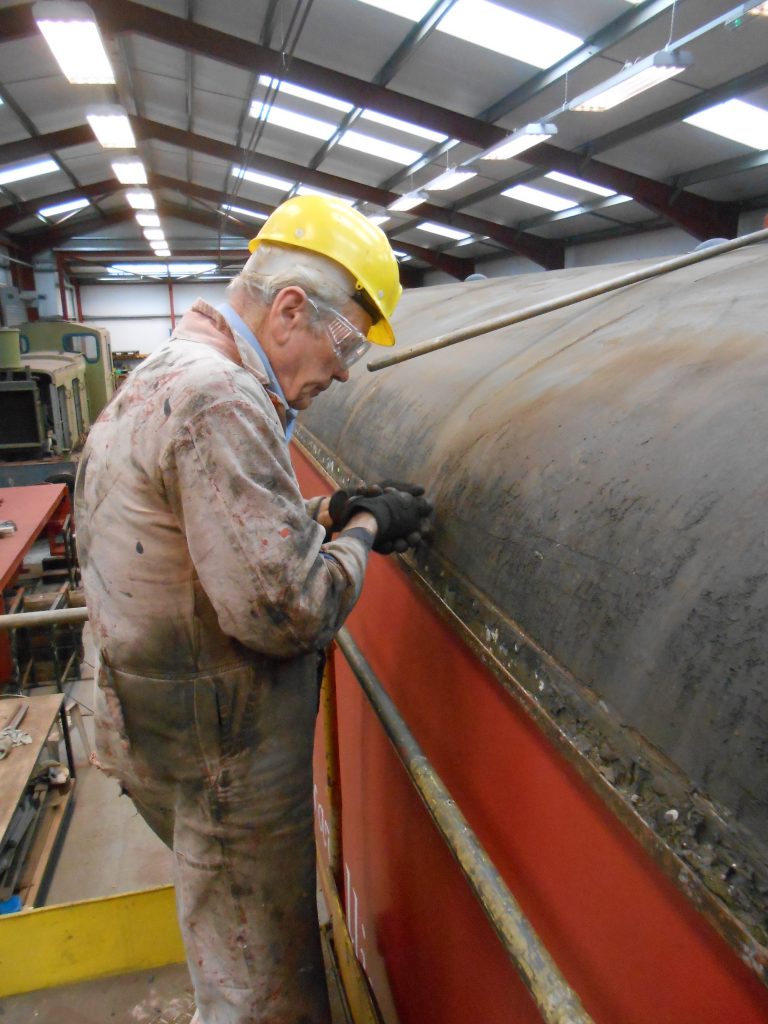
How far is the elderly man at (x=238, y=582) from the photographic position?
3.71 feet

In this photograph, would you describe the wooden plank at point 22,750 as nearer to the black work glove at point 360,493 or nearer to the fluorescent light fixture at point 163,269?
the black work glove at point 360,493

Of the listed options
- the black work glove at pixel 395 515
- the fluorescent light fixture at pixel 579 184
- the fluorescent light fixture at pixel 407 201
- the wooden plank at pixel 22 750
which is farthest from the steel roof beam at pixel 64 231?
the black work glove at pixel 395 515

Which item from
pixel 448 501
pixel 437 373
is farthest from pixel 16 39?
pixel 448 501

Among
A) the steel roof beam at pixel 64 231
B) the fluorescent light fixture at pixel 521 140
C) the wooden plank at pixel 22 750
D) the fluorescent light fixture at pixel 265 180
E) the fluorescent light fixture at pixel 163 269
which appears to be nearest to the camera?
the wooden plank at pixel 22 750

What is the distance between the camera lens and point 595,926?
83 cm

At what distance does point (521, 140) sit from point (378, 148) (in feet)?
12.7

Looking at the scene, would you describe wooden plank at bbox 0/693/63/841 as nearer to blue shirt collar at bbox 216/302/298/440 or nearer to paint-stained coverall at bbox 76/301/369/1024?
paint-stained coverall at bbox 76/301/369/1024

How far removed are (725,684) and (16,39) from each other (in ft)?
28.9

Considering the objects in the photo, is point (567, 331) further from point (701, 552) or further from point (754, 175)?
point (754, 175)

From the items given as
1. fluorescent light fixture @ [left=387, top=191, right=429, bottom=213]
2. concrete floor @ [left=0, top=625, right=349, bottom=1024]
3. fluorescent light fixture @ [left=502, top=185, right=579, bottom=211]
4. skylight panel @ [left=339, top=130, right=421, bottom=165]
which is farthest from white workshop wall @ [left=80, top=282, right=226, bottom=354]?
concrete floor @ [left=0, top=625, right=349, bottom=1024]

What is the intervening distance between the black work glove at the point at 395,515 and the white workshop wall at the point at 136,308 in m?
22.9

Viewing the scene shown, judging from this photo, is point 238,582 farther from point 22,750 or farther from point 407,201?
point 407,201

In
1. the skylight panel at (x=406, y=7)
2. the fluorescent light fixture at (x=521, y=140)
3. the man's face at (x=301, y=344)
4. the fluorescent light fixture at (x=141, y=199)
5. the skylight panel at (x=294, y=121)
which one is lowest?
the man's face at (x=301, y=344)

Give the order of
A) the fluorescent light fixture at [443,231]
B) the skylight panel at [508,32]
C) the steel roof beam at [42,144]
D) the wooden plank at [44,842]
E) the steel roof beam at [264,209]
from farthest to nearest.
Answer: the steel roof beam at [264,209] → the fluorescent light fixture at [443,231] → the steel roof beam at [42,144] → the skylight panel at [508,32] → the wooden plank at [44,842]
